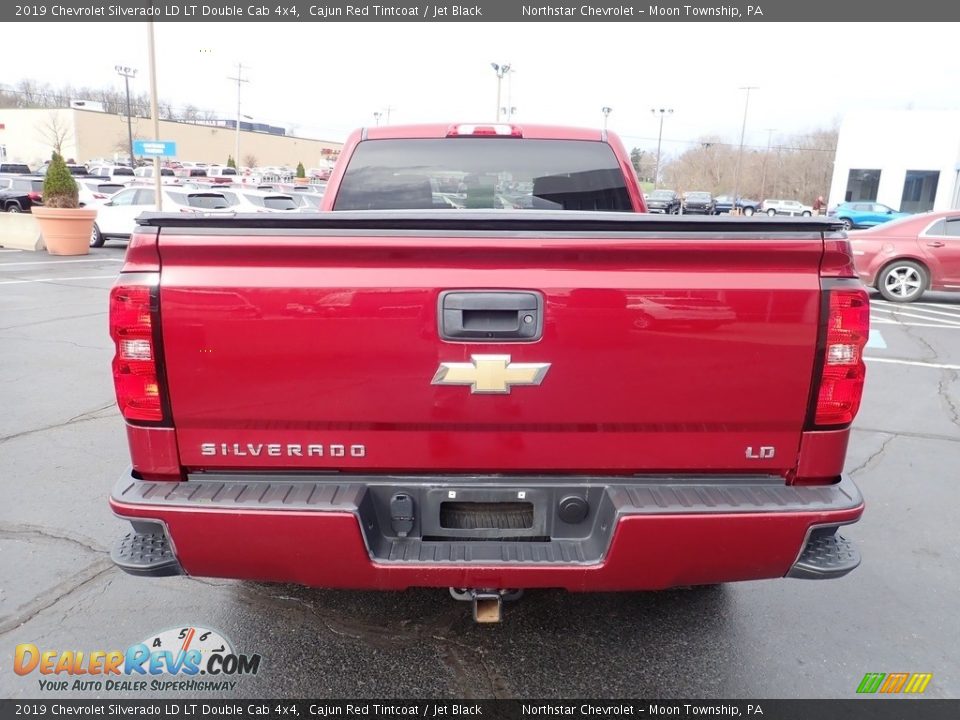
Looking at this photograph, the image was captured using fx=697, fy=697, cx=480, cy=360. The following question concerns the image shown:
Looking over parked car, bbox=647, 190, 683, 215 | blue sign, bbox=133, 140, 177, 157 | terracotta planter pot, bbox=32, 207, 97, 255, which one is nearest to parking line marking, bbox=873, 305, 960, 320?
blue sign, bbox=133, 140, 177, 157

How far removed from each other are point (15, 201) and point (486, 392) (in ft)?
103

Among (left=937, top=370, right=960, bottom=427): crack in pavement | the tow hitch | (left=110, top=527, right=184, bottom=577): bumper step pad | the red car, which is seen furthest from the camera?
the red car

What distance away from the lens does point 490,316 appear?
2148 mm

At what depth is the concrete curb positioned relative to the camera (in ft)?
59.8

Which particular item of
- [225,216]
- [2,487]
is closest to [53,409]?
[2,487]

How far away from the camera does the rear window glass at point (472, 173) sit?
3.94 meters

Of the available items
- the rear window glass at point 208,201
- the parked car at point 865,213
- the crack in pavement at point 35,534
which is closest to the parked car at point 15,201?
the rear window glass at point 208,201

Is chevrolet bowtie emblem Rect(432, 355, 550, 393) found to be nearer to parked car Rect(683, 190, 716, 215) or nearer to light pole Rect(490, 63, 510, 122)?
light pole Rect(490, 63, 510, 122)

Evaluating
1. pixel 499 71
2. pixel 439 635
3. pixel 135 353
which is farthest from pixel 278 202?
pixel 499 71

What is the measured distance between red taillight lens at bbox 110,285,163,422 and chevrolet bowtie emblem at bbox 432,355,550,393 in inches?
35.6

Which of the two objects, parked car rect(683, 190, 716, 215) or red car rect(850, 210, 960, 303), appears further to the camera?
parked car rect(683, 190, 716, 215)

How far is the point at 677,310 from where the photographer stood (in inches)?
84.5

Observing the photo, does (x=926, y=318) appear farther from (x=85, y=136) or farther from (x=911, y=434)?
(x=85, y=136)

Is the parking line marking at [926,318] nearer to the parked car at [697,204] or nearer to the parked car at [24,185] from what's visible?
the parked car at [24,185]
